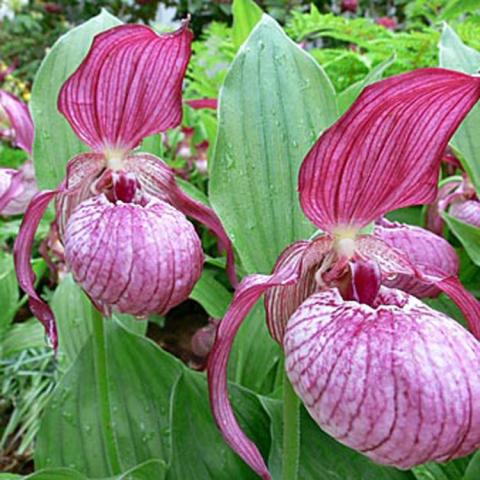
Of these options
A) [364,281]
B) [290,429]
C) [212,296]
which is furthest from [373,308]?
[212,296]

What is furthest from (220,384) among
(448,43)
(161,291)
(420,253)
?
(448,43)

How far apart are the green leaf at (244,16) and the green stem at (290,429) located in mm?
687

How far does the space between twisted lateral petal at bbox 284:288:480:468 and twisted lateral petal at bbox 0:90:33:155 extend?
2.22 feet

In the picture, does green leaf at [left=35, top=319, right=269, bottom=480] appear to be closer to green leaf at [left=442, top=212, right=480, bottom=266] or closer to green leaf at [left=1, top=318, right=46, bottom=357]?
green leaf at [left=442, top=212, right=480, bottom=266]

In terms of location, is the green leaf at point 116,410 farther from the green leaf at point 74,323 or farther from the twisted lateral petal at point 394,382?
the twisted lateral petal at point 394,382

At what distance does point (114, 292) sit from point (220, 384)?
0.42ft

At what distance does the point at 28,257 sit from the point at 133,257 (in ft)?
0.54

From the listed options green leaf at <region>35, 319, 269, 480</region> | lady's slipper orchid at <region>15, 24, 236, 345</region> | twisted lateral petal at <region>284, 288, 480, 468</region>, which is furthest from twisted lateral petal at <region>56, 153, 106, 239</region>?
twisted lateral petal at <region>284, 288, 480, 468</region>

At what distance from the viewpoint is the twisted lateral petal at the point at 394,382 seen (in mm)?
495

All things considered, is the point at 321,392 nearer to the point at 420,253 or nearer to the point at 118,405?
the point at 420,253

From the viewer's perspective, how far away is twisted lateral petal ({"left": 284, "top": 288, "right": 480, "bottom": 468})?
0.49 metres

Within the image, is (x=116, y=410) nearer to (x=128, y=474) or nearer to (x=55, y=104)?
(x=128, y=474)

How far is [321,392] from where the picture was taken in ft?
1.74

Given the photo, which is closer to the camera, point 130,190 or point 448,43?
point 130,190
